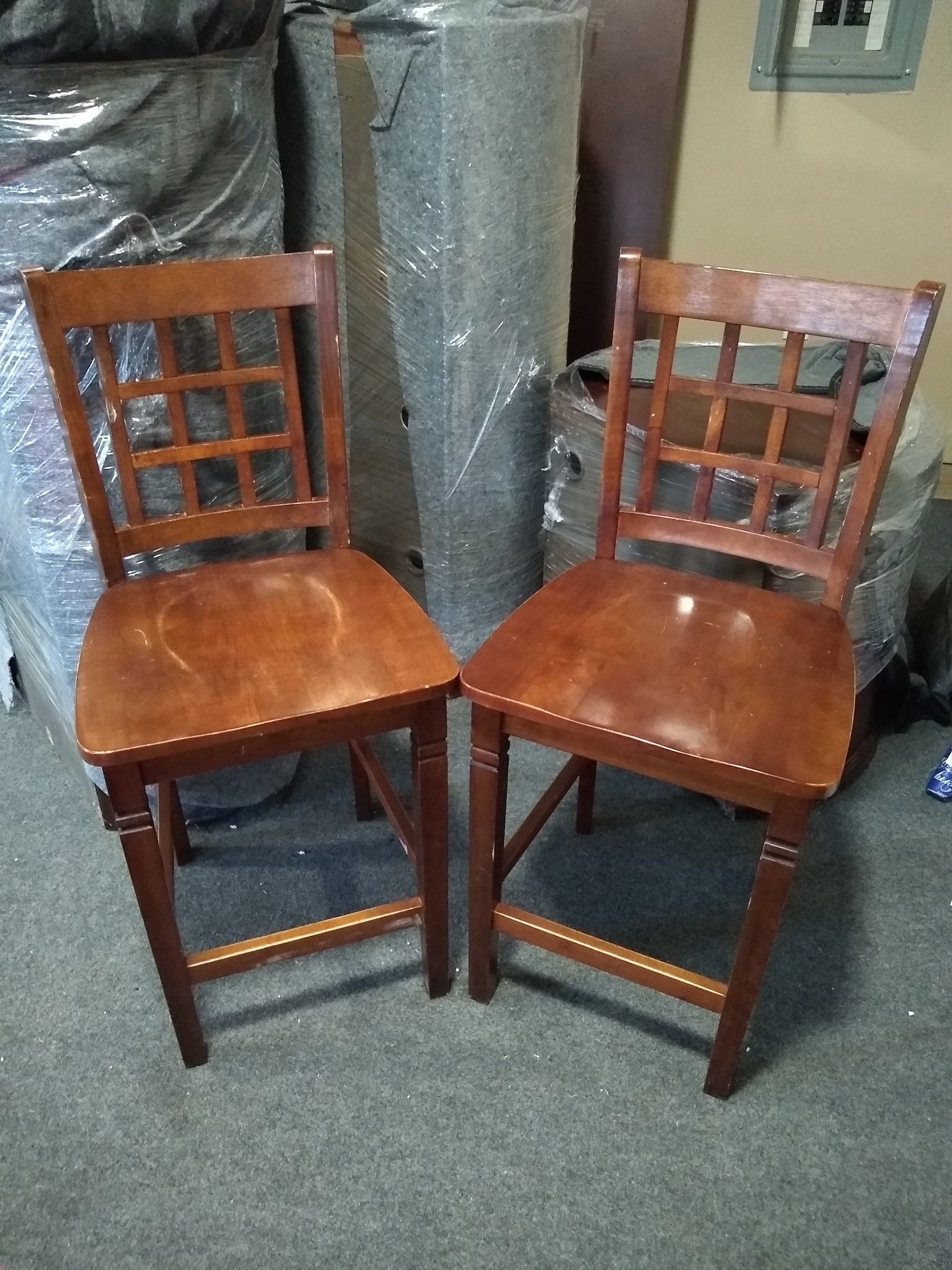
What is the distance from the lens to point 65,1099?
1.16 meters

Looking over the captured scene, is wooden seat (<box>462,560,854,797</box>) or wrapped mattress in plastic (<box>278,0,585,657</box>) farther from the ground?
wrapped mattress in plastic (<box>278,0,585,657</box>)

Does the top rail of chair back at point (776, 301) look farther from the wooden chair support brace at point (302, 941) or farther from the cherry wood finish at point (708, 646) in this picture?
the wooden chair support brace at point (302, 941)

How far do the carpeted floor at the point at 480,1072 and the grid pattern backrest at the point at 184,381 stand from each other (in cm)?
56

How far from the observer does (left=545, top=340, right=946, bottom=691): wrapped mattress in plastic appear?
141cm

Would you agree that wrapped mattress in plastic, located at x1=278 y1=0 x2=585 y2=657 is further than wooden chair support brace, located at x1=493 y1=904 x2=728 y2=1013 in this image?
Yes

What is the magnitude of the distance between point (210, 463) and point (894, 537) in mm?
1050

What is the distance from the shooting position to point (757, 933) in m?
1.02

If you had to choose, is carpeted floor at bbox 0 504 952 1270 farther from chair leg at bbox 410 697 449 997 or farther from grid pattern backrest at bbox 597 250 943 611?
grid pattern backrest at bbox 597 250 943 611

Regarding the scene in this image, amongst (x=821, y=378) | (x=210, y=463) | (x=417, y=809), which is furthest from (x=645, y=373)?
(x=417, y=809)

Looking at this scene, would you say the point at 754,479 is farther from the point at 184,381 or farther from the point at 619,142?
the point at 619,142

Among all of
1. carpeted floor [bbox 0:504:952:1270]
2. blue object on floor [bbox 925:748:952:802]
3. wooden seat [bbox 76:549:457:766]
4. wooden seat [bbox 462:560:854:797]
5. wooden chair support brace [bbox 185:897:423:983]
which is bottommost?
carpeted floor [bbox 0:504:952:1270]

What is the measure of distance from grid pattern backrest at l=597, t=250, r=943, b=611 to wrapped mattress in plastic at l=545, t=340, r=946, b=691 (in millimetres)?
147

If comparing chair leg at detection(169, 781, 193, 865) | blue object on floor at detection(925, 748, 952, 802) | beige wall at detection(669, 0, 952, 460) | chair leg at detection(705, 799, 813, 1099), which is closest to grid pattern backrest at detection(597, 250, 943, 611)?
chair leg at detection(705, 799, 813, 1099)

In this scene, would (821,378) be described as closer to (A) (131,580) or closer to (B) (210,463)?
(B) (210,463)
